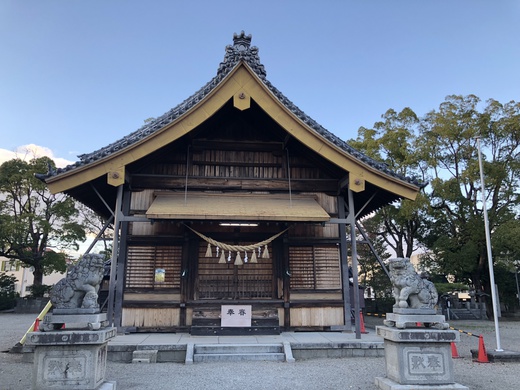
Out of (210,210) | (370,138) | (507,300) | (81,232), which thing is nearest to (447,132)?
(370,138)

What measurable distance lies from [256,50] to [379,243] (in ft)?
71.4

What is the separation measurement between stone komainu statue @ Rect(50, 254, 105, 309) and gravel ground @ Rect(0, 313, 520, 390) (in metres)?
1.83

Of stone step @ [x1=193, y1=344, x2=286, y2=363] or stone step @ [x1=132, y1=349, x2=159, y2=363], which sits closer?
stone step @ [x1=132, y1=349, x2=159, y2=363]

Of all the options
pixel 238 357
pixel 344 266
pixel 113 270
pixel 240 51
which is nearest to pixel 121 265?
pixel 113 270

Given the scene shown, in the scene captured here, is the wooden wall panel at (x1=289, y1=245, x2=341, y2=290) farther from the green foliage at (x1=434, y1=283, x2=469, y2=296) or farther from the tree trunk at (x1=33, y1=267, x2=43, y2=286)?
the tree trunk at (x1=33, y1=267, x2=43, y2=286)

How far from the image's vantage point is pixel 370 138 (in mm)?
25266

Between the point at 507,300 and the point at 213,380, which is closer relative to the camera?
the point at 213,380

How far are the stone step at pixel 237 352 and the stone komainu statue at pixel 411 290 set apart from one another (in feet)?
12.2

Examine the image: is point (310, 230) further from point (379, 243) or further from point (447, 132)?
point (379, 243)

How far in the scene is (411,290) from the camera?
6.16m

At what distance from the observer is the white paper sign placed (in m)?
10.4

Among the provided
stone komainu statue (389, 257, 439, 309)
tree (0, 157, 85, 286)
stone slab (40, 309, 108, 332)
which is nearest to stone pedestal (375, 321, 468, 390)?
stone komainu statue (389, 257, 439, 309)

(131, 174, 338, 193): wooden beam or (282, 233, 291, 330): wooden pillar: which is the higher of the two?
(131, 174, 338, 193): wooden beam

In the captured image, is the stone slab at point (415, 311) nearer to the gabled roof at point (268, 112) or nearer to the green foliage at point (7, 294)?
the gabled roof at point (268, 112)
